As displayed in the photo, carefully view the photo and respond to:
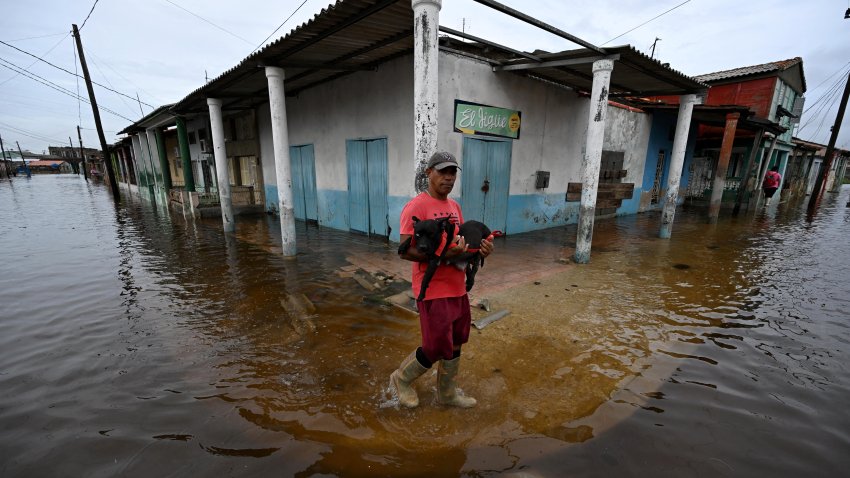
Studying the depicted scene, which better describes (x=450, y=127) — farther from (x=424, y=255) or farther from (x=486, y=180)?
(x=424, y=255)

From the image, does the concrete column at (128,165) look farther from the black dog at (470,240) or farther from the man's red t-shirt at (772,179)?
the man's red t-shirt at (772,179)

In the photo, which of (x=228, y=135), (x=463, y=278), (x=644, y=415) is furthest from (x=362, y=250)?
(x=228, y=135)

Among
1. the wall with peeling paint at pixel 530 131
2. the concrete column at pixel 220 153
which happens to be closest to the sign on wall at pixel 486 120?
the wall with peeling paint at pixel 530 131

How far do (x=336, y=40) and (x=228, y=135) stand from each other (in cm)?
1167

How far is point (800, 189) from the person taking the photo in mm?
22484

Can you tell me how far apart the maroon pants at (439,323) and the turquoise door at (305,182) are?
9.04 metres

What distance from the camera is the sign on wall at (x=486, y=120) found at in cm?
719

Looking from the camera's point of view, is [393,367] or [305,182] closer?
[393,367]

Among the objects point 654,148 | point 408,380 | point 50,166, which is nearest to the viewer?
point 408,380

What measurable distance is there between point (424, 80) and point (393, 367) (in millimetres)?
3555

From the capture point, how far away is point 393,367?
10.5 feet

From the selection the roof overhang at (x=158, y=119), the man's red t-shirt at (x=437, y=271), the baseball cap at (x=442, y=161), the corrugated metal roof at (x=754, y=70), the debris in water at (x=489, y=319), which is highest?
the corrugated metal roof at (x=754, y=70)

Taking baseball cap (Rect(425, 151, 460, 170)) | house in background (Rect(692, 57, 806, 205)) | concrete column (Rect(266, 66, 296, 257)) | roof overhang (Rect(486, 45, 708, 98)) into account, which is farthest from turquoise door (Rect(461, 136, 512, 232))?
house in background (Rect(692, 57, 806, 205))

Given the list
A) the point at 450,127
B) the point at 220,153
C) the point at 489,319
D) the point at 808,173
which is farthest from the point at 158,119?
the point at 808,173
